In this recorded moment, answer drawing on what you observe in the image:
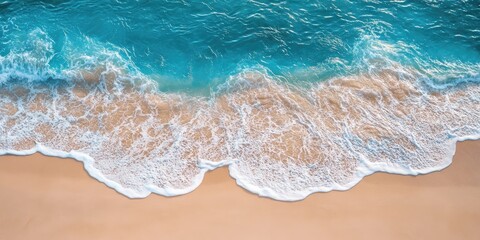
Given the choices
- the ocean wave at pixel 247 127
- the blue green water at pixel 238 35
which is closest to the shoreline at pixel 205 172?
the ocean wave at pixel 247 127

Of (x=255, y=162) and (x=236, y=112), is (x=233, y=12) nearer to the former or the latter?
(x=236, y=112)

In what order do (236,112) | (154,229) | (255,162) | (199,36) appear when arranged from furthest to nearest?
(199,36) → (236,112) → (255,162) → (154,229)

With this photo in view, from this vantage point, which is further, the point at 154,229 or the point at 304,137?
the point at 304,137

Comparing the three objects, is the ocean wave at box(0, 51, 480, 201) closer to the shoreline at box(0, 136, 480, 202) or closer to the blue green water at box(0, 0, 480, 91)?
the shoreline at box(0, 136, 480, 202)

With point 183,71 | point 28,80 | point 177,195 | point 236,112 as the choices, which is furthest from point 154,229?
point 28,80

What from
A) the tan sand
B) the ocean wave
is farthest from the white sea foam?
the tan sand

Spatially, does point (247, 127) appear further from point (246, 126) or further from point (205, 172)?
point (205, 172)
